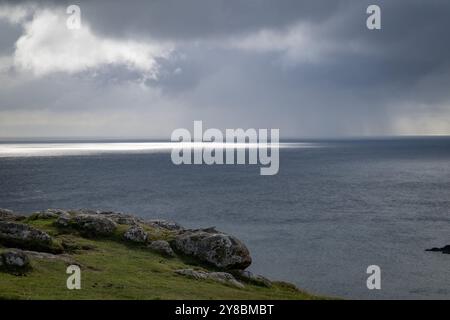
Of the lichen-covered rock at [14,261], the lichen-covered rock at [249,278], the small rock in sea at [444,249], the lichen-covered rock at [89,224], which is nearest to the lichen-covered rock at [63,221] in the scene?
the lichen-covered rock at [89,224]

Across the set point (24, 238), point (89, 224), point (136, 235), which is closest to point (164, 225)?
point (136, 235)

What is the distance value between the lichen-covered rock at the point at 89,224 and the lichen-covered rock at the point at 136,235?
2.58 metres

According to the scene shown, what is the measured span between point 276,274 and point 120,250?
3769 centimetres

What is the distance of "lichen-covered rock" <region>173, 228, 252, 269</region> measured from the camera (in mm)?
52719

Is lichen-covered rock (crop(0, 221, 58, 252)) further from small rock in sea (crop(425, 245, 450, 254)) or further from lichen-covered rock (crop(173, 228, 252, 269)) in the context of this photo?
small rock in sea (crop(425, 245, 450, 254))

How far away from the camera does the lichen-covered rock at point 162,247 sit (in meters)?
53.6

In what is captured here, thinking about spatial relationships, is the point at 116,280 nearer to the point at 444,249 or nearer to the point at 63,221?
the point at 63,221

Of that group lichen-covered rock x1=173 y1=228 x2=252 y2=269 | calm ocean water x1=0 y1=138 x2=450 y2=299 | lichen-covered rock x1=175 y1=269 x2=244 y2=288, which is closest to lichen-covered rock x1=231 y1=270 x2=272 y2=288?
lichen-covered rock x1=173 y1=228 x2=252 y2=269

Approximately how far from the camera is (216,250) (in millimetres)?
53281

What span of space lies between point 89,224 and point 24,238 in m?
12.3

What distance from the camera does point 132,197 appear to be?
171 metres

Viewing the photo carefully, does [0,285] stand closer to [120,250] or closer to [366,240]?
[120,250]

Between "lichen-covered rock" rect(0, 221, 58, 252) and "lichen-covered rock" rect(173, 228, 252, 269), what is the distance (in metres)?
15.3
